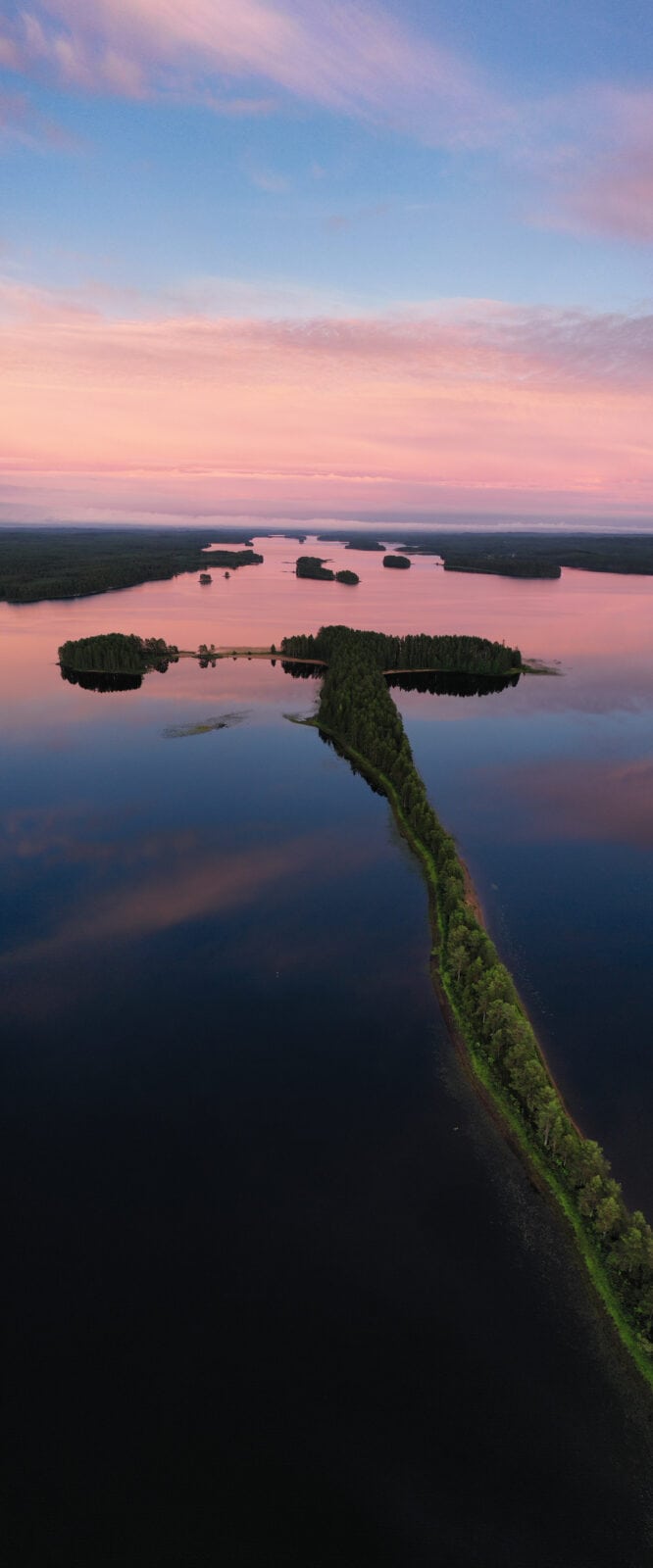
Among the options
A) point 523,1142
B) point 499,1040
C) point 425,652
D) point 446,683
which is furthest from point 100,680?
point 523,1142

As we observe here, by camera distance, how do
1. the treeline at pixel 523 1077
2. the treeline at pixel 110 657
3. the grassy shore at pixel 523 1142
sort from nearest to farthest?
the grassy shore at pixel 523 1142, the treeline at pixel 523 1077, the treeline at pixel 110 657

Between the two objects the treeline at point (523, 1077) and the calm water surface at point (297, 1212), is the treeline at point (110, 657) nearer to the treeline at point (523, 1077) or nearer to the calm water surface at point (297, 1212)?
the calm water surface at point (297, 1212)

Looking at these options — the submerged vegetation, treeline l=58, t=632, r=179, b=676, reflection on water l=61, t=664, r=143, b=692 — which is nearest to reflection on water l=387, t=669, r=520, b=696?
the submerged vegetation

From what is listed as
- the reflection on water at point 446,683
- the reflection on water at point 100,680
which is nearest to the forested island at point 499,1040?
the reflection on water at point 446,683

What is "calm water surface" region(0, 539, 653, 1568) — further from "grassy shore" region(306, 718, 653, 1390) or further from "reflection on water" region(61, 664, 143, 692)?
"reflection on water" region(61, 664, 143, 692)

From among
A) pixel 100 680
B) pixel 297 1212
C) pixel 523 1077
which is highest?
pixel 100 680

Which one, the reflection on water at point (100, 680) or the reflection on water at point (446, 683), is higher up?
the reflection on water at point (446, 683)

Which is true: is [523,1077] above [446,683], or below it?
below

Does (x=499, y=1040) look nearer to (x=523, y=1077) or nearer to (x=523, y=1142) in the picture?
(x=523, y=1077)
